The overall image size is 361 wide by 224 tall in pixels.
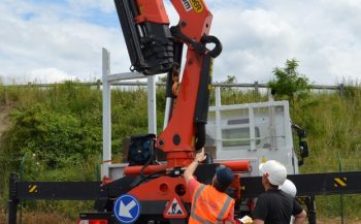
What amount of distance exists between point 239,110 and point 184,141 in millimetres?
2180

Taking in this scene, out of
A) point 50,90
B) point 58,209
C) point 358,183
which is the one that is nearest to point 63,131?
point 58,209

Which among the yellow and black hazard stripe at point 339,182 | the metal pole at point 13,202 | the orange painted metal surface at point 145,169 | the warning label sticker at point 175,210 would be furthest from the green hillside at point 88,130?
the yellow and black hazard stripe at point 339,182

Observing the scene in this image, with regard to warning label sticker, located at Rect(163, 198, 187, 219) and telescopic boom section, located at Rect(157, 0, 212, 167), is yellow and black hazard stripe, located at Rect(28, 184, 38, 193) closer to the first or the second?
telescopic boom section, located at Rect(157, 0, 212, 167)

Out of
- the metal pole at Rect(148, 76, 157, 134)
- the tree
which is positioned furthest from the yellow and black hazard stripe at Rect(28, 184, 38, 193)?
the tree

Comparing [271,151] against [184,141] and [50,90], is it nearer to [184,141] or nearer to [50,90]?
[184,141]

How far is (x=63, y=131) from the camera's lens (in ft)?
57.6

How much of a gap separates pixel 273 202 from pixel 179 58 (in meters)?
2.56

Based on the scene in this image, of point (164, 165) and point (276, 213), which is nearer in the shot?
point (276, 213)

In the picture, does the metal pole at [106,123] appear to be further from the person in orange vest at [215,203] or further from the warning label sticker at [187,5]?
the person in orange vest at [215,203]

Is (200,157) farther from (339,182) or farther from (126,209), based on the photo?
(339,182)

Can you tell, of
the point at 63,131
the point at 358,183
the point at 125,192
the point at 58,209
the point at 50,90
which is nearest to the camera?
the point at 358,183

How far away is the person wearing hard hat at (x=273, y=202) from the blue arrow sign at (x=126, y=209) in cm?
181

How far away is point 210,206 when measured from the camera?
231 inches

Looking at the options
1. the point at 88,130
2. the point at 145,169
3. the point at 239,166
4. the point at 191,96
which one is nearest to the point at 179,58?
the point at 191,96
